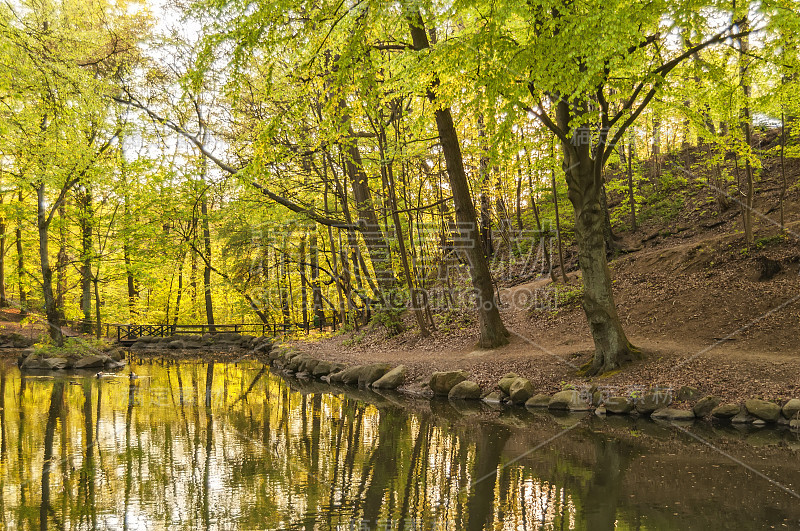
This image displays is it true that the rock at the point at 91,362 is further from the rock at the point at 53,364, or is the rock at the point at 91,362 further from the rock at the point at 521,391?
the rock at the point at 521,391

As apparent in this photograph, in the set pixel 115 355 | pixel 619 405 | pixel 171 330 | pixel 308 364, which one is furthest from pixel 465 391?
pixel 171 330

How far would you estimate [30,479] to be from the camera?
534 cm

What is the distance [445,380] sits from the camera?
10656mm

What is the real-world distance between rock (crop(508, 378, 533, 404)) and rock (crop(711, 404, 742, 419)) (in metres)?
2.77

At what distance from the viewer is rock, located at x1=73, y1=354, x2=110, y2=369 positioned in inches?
629

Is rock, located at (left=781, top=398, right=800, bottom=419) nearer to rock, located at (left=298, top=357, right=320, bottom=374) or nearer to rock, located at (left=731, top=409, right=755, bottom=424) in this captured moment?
rock, located at (left=731, top=409, right=755, bottom=424)

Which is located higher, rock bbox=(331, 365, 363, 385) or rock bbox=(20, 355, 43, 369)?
rock bbox=(20, 355, 43, 369)

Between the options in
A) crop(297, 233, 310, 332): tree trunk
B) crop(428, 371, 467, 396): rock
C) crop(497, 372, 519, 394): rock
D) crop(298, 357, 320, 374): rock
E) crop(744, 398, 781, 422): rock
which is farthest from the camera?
crop(297, 233, 310, 332): tree trunk

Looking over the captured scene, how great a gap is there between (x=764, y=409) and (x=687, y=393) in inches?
39.9

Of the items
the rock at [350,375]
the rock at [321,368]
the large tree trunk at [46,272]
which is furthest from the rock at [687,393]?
the large tree trunk at [46,272]

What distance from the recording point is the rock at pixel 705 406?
7.84m

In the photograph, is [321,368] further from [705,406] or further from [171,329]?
[171,329]

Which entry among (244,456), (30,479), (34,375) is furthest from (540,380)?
(34,375)

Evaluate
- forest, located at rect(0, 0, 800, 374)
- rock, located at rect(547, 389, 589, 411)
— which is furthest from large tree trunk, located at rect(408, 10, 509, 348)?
rock, located at rect(547, 389, 589, 411)
